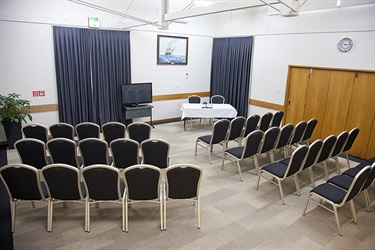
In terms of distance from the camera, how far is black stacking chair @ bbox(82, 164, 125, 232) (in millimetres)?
3160

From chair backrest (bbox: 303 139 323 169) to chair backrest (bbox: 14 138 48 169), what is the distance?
423cm

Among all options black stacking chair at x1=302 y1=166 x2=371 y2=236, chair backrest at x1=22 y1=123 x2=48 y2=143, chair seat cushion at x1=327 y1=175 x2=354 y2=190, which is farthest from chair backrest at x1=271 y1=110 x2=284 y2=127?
chair backrest at x1=22 y1=123 x2=48 y2=143

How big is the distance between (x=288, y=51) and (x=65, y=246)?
23.5ft

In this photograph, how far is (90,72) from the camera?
24.5ft

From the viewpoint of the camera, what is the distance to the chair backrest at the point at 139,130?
5.34m

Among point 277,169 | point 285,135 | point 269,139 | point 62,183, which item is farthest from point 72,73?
point 277,169

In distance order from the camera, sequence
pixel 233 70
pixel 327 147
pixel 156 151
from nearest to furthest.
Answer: pixel 156 151 → pixel 327 147 → pixel 233 70

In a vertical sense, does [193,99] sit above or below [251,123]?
above

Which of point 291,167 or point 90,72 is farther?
point 90,72

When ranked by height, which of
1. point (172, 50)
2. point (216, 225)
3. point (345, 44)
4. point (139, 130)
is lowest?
point (216, 225)

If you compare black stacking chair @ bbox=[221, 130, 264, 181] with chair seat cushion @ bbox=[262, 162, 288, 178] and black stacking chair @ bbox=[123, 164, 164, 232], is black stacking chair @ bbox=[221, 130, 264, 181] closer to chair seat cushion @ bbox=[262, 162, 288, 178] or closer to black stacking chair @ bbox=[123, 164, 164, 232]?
chair seat cushion @ bbox=[262, 162, 288, 178]

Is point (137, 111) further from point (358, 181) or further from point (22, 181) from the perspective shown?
point (358, 181)

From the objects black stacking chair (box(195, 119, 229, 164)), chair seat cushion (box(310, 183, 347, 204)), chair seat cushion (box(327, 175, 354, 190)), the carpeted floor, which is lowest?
the carpeted floor

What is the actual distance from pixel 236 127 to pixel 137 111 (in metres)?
3.43
